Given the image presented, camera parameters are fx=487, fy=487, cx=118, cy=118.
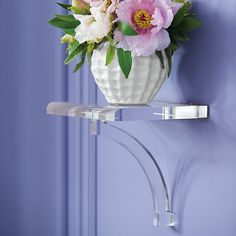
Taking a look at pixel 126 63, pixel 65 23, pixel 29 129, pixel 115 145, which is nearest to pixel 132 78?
pixel 126 63

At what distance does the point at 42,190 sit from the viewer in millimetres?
1106

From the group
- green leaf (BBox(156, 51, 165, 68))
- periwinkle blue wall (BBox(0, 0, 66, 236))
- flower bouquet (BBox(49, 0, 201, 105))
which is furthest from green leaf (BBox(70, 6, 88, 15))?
periwinkle blue wall (BBox(0, 0, 66, 236))

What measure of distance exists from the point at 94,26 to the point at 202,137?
0.21 metres

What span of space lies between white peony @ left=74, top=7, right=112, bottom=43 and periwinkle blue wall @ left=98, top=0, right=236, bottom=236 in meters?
0.14

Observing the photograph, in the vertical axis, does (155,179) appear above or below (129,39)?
below

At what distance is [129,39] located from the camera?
2.04ft

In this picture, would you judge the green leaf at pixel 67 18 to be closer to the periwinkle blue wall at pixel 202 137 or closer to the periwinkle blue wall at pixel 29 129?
the periwinkle blue wall at pixel 202 137

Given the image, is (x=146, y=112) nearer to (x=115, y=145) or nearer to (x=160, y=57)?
(x=160, y=57)

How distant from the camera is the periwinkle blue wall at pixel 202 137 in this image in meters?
0.64

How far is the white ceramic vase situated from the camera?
65 cm

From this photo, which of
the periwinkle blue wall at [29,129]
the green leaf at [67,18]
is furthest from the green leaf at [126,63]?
the periwinkle blue wall at [29,129]

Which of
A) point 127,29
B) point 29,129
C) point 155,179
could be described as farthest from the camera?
point 29,129

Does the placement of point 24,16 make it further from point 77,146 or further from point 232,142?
point 232,142

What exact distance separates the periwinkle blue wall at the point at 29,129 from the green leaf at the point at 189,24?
46cm
